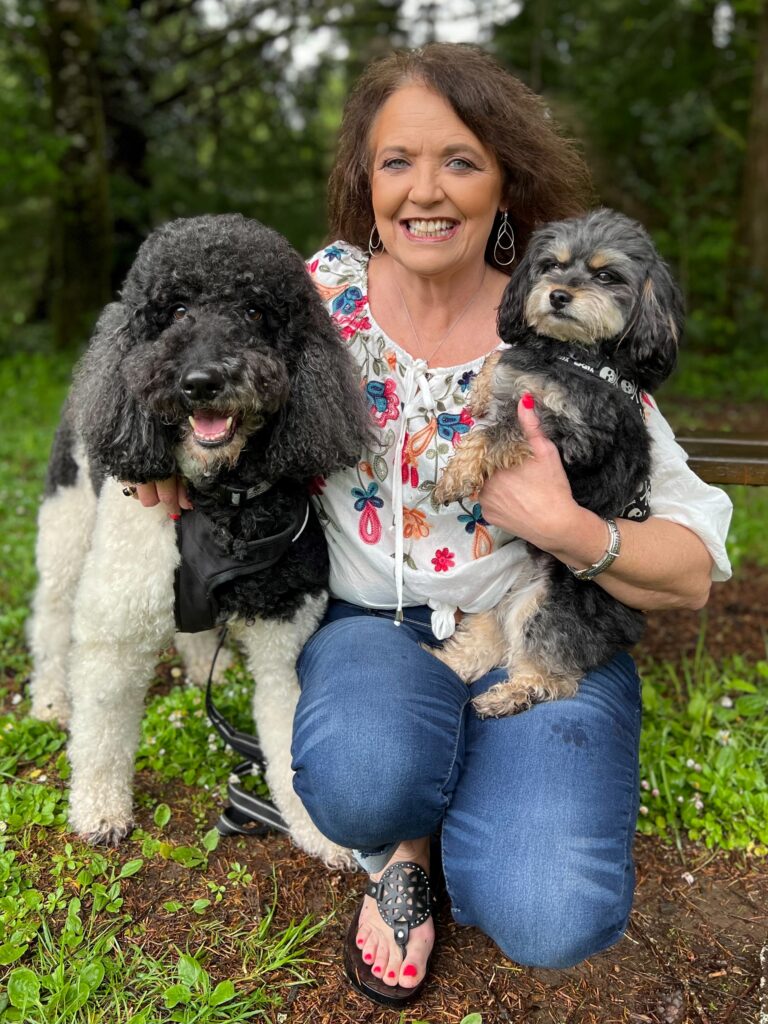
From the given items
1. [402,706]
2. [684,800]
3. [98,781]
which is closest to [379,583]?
[402,706]

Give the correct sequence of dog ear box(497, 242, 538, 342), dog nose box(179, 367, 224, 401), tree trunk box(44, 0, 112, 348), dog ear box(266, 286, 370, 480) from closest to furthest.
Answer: dog nose box(179, 367, 224, 401) < dog ear box(266, 286, 370, 480) < dog ear box(497, 242, 538, 342) < tree trunk box(44, 0, 112, 348)

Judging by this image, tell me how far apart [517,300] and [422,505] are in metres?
0.55

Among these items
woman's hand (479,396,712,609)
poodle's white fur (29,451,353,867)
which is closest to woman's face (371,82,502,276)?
woman's hand (479,396,712,609)

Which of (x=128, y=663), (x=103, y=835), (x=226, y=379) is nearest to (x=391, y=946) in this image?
(x=103, y=835)

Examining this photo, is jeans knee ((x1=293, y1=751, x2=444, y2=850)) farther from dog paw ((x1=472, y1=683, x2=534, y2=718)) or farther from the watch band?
the watch band

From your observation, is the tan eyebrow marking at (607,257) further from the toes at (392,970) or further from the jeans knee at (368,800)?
the toes at (392,970)

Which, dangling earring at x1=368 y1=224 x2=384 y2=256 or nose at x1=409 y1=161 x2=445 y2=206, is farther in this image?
dangling earring at x1=368 y1=224 x2=384 y2=256

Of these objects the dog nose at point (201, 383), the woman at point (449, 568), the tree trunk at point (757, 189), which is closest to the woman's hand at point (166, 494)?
the woman at point (449, 568)

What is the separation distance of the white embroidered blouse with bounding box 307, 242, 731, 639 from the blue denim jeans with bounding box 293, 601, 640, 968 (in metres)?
0.19

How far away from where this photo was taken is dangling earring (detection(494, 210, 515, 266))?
97.5 inches

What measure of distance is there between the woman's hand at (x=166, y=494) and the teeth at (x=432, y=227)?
0.87 meters

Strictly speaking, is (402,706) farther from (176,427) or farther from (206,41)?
(206,41)

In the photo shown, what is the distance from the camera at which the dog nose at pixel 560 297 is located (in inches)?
77.6

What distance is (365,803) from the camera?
189 centimetres
